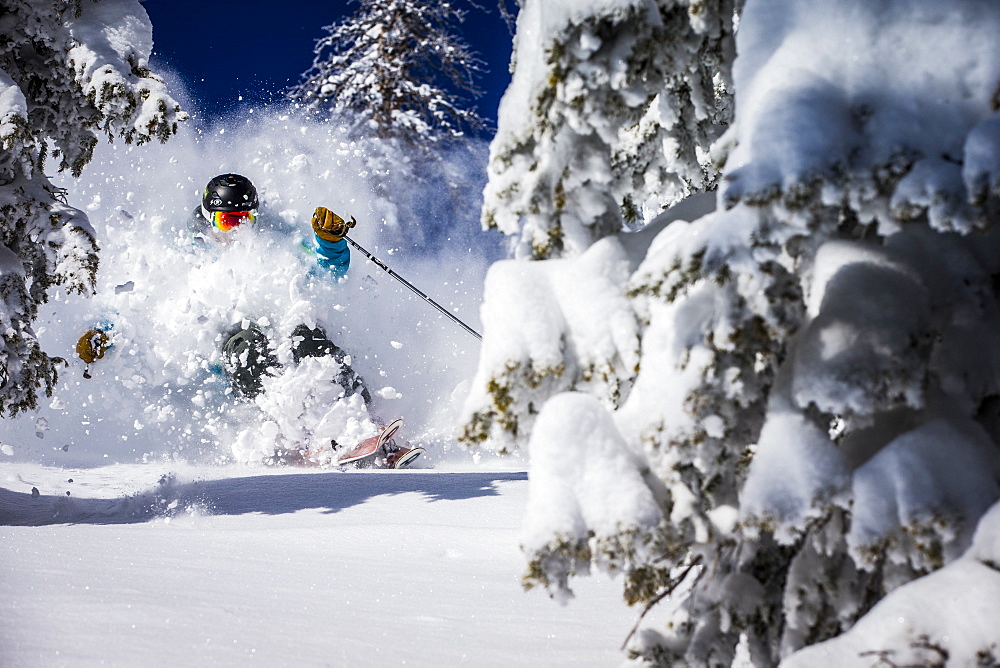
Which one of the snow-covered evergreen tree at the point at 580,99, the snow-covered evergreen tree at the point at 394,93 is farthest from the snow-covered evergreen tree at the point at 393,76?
the snow-covered evergreen tree at the point at 580,99

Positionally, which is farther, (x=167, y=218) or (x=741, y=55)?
(x=167, y=218)

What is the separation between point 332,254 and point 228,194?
1.64 metres

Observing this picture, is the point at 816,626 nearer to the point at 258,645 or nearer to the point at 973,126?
the point at 973,126

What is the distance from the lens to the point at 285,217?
10750mm

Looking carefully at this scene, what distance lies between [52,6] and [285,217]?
514 cm

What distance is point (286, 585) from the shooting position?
3611mm

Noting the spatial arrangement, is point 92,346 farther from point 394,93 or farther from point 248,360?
point 394,93

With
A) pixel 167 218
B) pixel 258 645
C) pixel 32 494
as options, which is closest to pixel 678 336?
pixel 258 645

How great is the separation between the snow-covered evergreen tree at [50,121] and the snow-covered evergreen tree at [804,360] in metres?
4.97

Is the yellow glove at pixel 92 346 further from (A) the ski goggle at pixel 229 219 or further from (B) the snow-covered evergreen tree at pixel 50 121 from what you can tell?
(B) the snow-covered evergreen tree at pixel 50 121

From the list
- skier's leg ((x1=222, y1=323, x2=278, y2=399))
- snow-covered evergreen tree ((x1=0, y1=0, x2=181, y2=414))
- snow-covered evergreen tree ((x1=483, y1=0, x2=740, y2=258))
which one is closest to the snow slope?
skier's leg ((x1=222, y1=323, x2=278, y2=399))

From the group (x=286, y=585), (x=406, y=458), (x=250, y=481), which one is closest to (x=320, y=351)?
(x=406, y=458)

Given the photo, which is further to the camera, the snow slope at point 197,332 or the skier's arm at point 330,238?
the snow slope at point 197,332

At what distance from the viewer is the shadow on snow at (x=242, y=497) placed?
620 cm
